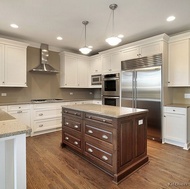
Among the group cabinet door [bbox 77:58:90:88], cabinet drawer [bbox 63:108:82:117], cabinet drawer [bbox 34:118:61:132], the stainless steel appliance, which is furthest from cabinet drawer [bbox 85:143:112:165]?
cabinet door [bbox 77:58:90:88]

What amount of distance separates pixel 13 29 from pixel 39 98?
2.10 meters

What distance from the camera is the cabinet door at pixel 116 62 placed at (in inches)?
171

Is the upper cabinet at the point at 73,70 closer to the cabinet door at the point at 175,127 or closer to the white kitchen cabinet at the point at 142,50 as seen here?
the white kitchen cabinet at the point at 142,50

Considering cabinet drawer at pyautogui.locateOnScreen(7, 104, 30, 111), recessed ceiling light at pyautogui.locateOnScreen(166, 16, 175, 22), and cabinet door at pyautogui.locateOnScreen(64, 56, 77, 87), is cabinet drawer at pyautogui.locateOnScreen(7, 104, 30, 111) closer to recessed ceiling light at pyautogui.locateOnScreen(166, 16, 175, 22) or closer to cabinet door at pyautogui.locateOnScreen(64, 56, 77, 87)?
cabinet door at pyautogui.locateOnScreen(64, 56, 77, 87)

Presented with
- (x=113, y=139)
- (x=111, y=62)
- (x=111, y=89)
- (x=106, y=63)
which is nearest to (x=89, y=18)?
(x=111, y=62)

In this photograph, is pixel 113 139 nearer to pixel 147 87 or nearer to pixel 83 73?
pixel 147 87

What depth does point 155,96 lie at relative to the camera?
136 inches

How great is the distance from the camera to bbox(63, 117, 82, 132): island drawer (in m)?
2.66

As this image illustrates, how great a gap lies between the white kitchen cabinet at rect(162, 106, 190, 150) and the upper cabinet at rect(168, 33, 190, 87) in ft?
2.18

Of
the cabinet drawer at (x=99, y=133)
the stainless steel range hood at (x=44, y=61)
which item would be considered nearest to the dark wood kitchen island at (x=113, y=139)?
the cabinet drawer at (x=99, y=133)

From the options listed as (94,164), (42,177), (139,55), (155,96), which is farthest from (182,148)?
(42,177)

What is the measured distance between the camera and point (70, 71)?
5008 millimetres

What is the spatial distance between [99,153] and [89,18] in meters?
2.66

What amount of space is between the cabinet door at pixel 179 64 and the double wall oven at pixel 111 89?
1.46m
